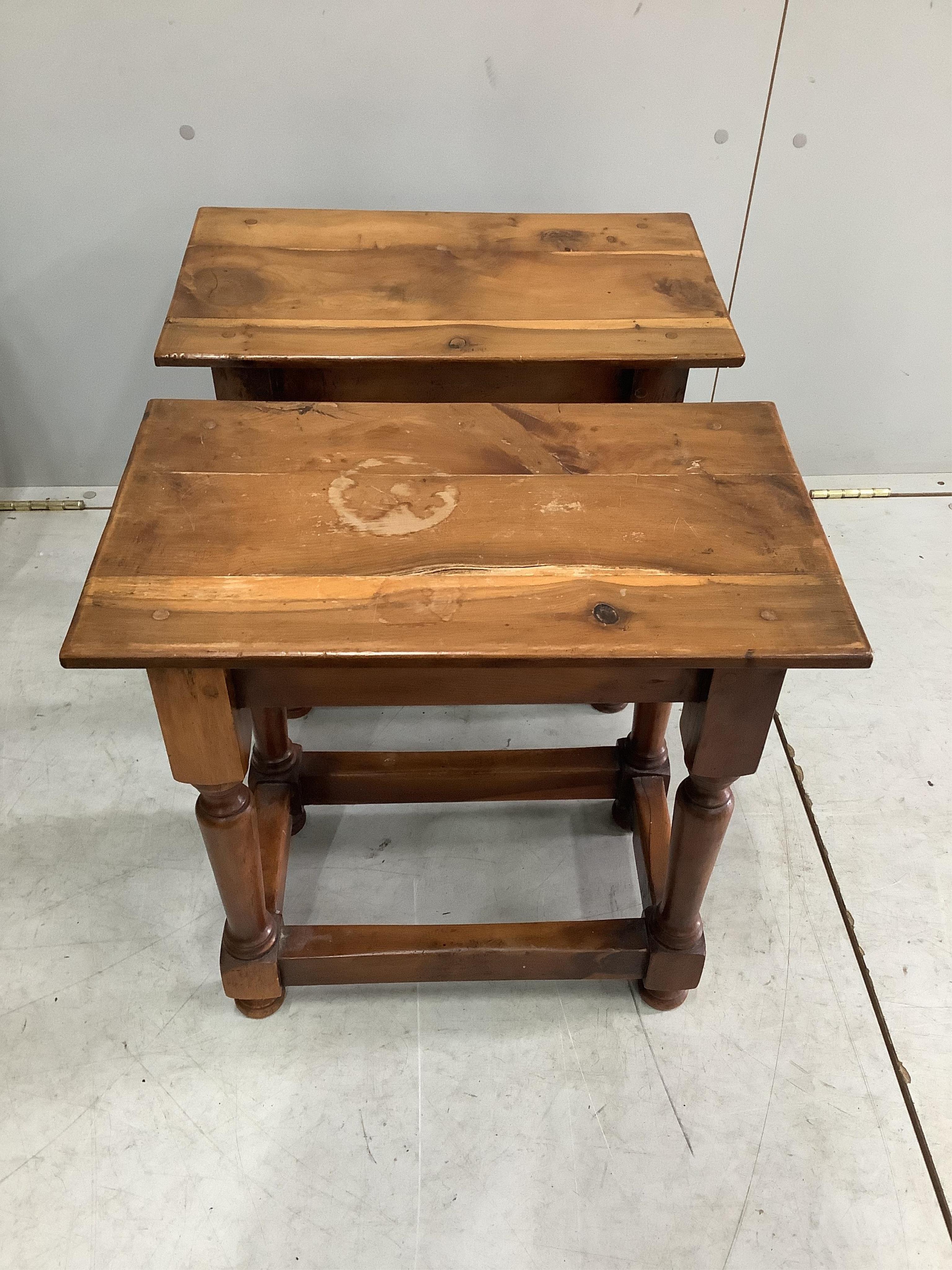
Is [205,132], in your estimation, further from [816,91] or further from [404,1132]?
[404,1132]

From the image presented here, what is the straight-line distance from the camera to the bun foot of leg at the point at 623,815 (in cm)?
179

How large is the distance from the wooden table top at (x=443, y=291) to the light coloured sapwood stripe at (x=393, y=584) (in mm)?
456

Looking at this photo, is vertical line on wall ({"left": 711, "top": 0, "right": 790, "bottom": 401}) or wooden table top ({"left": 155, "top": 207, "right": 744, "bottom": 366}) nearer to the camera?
wooden table top ({"left": 155, "top": 207, "right": 744, "bottom": 366})

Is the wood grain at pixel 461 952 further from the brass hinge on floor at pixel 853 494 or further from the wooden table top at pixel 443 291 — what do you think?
the brass hinge on floor at pixel 853 494

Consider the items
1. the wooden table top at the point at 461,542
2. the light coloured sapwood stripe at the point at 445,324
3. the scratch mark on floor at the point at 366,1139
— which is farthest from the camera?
the light coloured sapwood stripe at the point at 445,324

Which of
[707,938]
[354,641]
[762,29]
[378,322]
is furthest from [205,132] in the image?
[707,938]

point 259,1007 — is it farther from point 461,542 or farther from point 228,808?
point 461,542

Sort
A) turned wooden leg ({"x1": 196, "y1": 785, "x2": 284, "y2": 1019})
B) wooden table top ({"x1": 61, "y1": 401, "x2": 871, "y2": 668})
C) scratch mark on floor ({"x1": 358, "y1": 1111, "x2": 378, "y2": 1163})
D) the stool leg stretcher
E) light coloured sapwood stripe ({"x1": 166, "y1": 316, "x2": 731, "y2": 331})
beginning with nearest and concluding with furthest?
wooden table top ({"x1": 61, "y1": 401, "x2": 871, "y2": 668}) → the stool leg stretcher → turned wooden leg ({"x1": 196, "y1": 785, "x2": 284, "y2": 1019}) → scratch mark on floor ({"x1": 358, "y1": 1111, "x2": 378, "y2": 1163}) → light coloured sapwood stripe ({"x1": 166, "y1": 316, "x2": 731, "y2": 331})

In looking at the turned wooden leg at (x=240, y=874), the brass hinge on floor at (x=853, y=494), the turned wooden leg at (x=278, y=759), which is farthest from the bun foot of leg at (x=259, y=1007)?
the brass hinge on floor at (x=853, y=494)

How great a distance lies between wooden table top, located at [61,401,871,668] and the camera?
3.49 ft

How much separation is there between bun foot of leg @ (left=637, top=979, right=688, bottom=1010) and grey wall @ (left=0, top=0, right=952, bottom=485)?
1540mm

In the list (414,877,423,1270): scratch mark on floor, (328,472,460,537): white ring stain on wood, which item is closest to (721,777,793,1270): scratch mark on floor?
(414,877,423,1270): scratch mark on floor

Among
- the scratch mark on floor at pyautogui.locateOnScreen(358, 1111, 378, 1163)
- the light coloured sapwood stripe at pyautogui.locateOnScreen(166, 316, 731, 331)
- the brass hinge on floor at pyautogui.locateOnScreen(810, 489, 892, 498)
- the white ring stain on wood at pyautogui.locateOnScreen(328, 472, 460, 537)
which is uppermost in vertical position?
the light coloured sapwood stripe at pyautogui.locateOnScreen(166, 316, 731, 331)

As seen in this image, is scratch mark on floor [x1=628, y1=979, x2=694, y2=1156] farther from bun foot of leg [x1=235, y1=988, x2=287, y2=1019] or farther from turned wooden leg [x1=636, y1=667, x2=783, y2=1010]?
bun foot of leg [x1=235, y1=988, x2=287, y2=1019]
